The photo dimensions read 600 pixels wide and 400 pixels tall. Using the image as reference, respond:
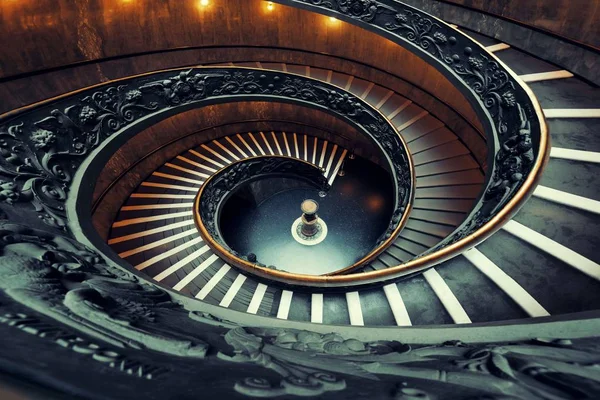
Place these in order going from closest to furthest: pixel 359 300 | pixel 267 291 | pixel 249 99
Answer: pixel 359 300, pixel 267 291, pixel 249 99

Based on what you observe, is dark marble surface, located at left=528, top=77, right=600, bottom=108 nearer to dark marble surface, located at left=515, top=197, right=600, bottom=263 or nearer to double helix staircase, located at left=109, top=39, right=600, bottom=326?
double helix staircase, located at left=109, top=39, right=600, bottom=326

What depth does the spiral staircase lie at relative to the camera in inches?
49.3

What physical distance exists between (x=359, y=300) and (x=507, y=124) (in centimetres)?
364

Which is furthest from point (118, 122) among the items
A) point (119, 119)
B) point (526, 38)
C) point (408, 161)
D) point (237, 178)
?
point (526, 38)

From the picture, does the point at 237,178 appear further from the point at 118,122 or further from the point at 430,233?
the point at 430,233

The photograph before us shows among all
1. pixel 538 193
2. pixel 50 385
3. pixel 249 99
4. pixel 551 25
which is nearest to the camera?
pixel 50 385

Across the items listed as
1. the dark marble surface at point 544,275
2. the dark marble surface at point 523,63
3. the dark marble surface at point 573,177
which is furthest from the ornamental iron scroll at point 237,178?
the dark marble surface at point 573,177

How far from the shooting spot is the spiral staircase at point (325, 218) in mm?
1251

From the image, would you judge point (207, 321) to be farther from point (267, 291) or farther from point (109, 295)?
point (267, 291)

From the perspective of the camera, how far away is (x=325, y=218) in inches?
410

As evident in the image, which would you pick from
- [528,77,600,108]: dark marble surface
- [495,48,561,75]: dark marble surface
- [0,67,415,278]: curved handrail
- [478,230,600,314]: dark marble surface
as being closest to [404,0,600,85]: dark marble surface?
[495,48,561,75]: dark marble surface

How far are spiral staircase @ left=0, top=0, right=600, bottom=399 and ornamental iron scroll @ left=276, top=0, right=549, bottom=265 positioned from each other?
0.12ft

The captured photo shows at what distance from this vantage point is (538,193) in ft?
12.7

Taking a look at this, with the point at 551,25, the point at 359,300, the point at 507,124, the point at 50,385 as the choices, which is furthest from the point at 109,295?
the point at 551,25
